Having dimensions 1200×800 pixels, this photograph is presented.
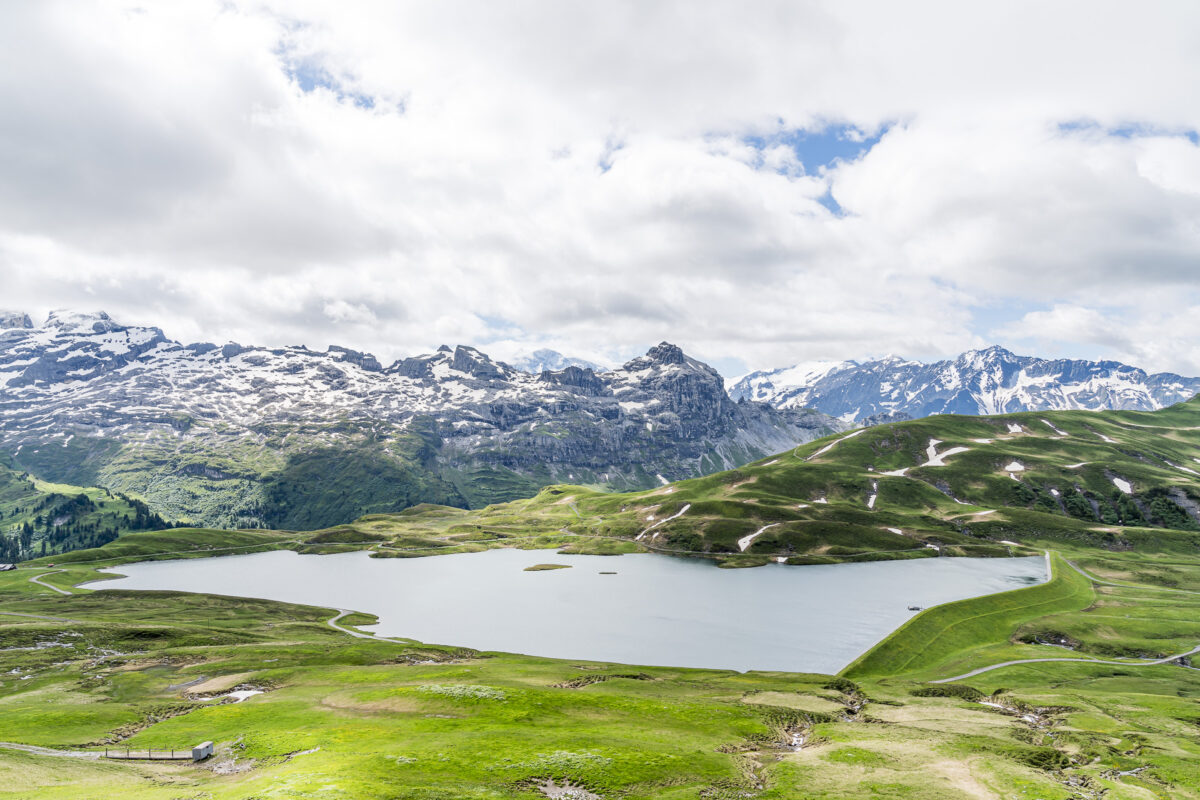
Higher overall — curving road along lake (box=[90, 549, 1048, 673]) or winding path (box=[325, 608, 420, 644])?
curving road along lake (box=[90, 549, 1048, 673])

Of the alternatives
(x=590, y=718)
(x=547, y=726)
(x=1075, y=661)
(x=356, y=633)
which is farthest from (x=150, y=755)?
(x=1075, y=661)

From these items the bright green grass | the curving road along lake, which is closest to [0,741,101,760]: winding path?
the curving road along lake

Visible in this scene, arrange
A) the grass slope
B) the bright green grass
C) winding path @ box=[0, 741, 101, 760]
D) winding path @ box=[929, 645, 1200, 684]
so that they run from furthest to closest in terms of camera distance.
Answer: the bright green grass, winding path @ box=[929, 645, 1200, 684], winding path @ box=[0, 741, 101, 760], the grass slope

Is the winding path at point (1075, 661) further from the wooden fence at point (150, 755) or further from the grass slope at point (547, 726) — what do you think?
the wooden fence at point (150, 755)

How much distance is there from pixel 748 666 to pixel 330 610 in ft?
373

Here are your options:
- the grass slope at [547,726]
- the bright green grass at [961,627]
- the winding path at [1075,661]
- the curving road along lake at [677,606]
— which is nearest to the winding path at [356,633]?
the curving road along lake at [677,606]

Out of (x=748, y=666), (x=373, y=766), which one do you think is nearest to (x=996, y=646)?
(x=748, y=666)

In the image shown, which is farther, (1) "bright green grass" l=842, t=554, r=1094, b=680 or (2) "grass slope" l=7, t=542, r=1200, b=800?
(1) "bright green grass" l=842, t=554, r=1094, b=680

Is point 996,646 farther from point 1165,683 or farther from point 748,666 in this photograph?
point 748,666

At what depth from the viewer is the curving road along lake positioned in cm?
11356

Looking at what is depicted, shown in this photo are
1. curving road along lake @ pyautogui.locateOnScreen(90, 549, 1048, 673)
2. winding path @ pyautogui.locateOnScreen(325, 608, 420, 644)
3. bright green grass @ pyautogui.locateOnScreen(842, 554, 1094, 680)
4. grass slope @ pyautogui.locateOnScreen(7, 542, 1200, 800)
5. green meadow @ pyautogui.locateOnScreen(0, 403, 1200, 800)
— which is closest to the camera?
grass slope @ pyautogui.locateOnScreen(7, 542, 1200, 800)

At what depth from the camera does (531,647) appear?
383 ft

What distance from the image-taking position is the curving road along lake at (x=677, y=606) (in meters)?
114

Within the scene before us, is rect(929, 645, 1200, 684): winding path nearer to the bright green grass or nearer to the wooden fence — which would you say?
the bright green grass
